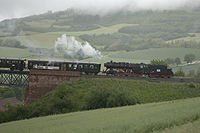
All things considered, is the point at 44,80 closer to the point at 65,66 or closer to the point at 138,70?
the point at 65,66

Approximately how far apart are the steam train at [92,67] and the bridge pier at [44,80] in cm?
266

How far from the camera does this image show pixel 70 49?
67.6 m

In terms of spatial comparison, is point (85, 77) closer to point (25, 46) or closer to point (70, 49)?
point (70, 49)

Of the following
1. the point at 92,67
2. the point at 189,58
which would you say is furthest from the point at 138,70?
the point at 189,58

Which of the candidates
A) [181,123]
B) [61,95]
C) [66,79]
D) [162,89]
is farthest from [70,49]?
[181,123]

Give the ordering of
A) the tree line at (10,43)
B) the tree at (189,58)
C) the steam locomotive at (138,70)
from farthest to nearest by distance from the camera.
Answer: the tree at (189,58), the tree line at (10,43), the steam locomotive at (138,70)

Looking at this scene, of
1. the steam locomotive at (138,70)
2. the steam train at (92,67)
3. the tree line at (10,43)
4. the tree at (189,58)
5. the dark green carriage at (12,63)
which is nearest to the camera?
the steam train at (92,67)

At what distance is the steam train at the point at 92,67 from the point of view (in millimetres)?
49594

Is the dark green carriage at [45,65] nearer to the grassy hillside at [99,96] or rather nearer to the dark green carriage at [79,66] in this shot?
the dark green carriage at [79,66]

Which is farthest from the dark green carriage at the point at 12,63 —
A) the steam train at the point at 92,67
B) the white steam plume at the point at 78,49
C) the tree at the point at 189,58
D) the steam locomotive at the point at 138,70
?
the tree at the point at 189,58

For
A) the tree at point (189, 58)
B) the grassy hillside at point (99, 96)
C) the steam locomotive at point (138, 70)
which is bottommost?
the grassy hillside at point (99, 96)

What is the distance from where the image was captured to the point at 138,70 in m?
51.2

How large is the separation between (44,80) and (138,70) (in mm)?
20478

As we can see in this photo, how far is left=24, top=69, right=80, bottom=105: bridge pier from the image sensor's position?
154 feet
